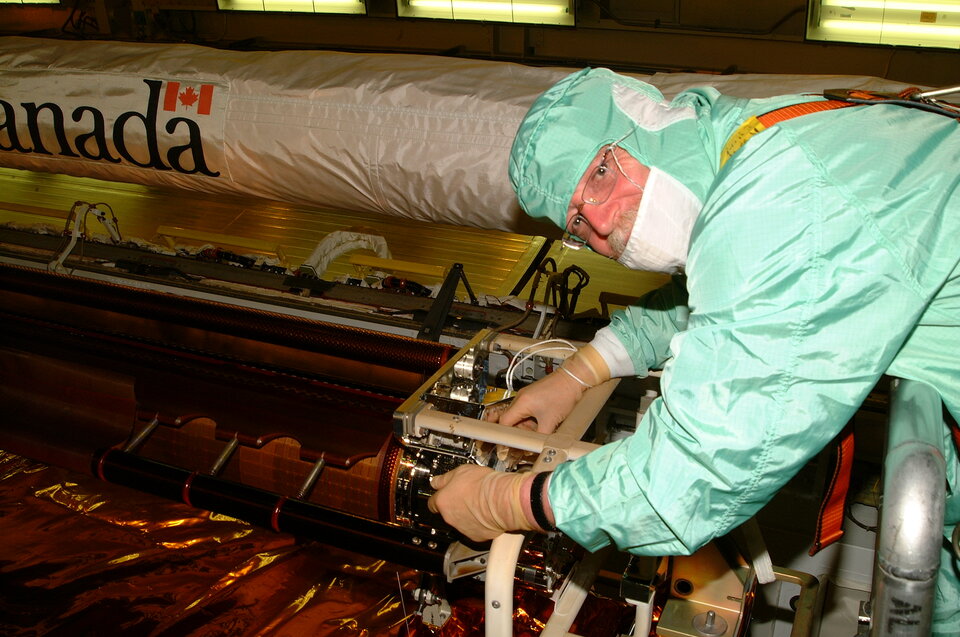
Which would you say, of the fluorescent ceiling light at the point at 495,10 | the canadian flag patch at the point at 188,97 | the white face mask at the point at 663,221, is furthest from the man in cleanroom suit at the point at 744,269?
the fluorescent ceiling light at the point at 495,10

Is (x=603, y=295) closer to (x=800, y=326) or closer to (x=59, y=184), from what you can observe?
(x=800, y=326)

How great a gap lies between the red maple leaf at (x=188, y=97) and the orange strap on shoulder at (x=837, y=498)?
1.66 meters

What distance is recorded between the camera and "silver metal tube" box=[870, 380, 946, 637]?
0.93 m

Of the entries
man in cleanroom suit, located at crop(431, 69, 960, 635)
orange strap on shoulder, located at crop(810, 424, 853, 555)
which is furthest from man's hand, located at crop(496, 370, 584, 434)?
orange strap on shoulder, located at crop(810, 424, 853, 555)

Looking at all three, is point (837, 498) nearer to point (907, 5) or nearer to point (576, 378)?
point (576, 378)

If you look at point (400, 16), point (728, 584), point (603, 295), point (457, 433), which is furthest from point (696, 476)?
point (400, 16)

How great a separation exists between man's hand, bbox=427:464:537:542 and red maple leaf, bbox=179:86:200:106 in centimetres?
113

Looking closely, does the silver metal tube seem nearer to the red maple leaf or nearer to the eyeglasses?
the eyeglasses

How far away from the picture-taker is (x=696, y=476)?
3.59ft

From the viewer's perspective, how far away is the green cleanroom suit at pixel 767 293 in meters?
1.01

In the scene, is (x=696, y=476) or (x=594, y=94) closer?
(x=696, y=476)

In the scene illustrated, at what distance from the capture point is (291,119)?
1.79 m

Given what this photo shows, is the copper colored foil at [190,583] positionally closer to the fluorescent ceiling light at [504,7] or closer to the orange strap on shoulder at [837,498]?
the orange strap on shoulder at [837,498]

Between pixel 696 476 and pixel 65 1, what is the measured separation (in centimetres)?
701
